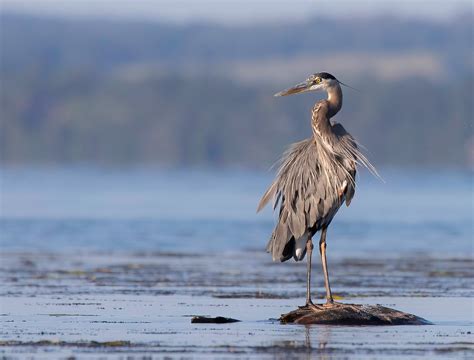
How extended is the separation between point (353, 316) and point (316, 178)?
153 cm

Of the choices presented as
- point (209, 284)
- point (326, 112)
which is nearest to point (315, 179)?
point (326, 112)

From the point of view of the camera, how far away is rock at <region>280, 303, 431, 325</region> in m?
14.9

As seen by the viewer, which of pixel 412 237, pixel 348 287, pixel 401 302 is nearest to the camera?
pixel 401 302

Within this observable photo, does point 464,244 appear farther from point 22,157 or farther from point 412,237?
point 22,157

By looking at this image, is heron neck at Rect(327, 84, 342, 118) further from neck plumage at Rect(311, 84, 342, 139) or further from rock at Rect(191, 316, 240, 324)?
rock at Rect(191, 316, 240, 324)

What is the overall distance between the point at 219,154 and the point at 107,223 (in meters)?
144

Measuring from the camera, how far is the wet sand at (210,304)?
12867 mm

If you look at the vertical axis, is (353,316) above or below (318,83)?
below

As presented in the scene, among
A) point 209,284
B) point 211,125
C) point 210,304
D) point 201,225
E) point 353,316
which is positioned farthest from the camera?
point 211,125

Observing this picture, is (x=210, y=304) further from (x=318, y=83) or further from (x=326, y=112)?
(x=318, y=83)

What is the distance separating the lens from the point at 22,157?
183 meters

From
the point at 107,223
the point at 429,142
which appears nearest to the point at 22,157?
the point at 429,142

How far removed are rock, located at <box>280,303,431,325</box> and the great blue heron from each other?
14.8 inches

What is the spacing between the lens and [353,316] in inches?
591
